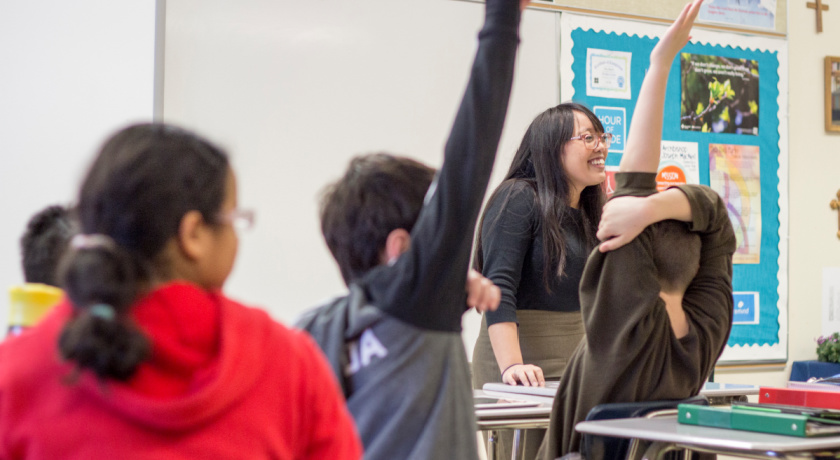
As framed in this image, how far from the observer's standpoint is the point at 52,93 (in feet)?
→ 9.83

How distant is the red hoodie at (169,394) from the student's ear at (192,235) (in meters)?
0.03

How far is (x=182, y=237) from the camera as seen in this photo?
720mm

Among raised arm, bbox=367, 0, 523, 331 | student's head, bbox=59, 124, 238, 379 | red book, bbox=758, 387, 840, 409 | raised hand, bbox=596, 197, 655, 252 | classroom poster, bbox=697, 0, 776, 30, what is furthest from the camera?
classroom poster, bbox=697, 0, 776, 30

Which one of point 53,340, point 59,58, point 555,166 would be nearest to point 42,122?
point 59,58

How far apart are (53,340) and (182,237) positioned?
134mm

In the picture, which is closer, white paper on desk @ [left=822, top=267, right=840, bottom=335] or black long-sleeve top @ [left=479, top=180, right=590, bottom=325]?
black long-sleeve top @ [left=479, top=180, right=590, bottom=325]

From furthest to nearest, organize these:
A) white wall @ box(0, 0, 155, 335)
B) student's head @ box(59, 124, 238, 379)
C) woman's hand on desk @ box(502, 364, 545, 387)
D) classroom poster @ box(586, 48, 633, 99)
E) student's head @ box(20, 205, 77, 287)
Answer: classroom poster @ box(586, 48, 633, 99), white wall @ box(0, 0, 155, 335), woman's hand on desk @ box(502, 364, 545, 387), student's head @ box(20, 205, 77, 287), student's head @ box(59, 124, 238, 379)

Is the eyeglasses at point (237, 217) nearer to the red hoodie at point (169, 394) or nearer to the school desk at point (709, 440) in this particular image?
the red hoodie at point (169, 394)

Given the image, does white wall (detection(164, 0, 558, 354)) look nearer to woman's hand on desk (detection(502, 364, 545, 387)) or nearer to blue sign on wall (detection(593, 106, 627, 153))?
blue sign on wall (detection(593, 106, 627, 153))

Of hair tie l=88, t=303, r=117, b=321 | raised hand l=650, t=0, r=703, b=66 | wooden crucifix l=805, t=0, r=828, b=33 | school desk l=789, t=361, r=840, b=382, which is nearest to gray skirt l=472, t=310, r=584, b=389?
raised hand l=650, t=0, r=703, b=66

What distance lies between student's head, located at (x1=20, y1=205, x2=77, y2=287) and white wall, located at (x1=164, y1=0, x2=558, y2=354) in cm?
211

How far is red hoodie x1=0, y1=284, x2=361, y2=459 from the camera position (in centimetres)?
67

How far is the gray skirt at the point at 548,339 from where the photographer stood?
7.54ft

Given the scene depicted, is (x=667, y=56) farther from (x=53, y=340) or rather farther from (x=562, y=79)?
(x=562, y=79)
